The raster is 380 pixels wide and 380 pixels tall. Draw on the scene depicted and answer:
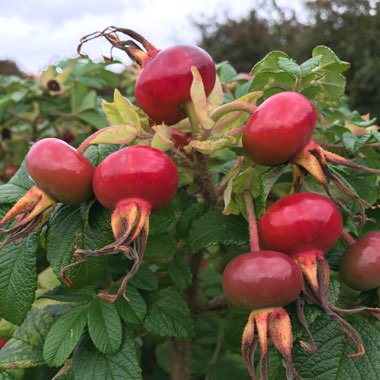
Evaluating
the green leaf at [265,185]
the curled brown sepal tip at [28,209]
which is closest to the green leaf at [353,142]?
the green leaf at [265,185]

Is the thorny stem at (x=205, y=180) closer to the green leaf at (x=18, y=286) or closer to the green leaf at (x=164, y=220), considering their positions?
the green leaf at (x=164, y=220)

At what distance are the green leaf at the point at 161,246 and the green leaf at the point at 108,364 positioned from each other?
0.18 m

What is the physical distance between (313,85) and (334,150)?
154 millimetres

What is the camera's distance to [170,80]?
0.88m

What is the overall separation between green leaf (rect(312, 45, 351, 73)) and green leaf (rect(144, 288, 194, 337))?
1.86ft

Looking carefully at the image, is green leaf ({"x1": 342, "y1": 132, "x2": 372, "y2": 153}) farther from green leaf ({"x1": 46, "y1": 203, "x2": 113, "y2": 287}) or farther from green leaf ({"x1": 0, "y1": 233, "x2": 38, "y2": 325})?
green leaf ({"x1": 0, "y1": 233, "x2": 38, "y2": 325})

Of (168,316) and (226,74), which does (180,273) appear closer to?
(168,316)

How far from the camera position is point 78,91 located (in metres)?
2.04

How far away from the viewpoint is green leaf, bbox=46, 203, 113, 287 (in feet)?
3.10

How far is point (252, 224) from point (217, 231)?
0.40 feet

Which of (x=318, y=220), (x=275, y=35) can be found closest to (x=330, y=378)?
(x=318, y=220)

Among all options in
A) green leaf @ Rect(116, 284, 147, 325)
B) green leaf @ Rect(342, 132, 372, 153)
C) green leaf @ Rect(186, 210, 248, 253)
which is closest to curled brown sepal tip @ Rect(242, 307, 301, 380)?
green leaf @ Rect(186, 210, 248, 253)

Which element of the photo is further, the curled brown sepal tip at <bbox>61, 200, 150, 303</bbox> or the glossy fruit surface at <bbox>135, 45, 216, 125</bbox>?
the glossy fruit surface at <bbox>135, 45, 216, 125</bbox>

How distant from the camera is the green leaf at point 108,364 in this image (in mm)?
969
